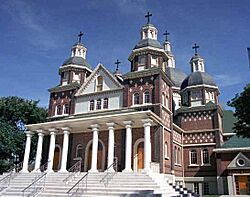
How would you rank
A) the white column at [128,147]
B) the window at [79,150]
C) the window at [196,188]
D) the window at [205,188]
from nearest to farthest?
the white column at [128,147] < the window at [79,150] < the window at [205,188] < the window at [196,188]

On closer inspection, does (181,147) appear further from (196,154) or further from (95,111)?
(95,111)

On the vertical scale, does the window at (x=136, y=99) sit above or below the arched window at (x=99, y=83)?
below

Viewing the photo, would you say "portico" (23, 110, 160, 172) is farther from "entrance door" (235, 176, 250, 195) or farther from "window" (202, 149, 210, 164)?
"entrance door" (235, 176, 250, 195)

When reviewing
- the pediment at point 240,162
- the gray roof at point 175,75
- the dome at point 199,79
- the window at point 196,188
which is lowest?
the window at point 196,188

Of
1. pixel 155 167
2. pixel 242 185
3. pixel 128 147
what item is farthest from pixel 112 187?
pixel 242 185

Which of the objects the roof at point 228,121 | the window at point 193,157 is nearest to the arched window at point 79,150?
the window at point 193,157

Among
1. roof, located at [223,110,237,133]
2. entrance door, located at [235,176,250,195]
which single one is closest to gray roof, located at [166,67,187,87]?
roof, located at [223,110,237,133]

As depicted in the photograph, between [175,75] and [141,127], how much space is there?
62.4 ft

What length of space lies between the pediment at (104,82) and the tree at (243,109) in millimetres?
11820

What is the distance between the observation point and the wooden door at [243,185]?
24.9 meters

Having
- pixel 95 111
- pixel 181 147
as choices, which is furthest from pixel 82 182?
pixel 181 147

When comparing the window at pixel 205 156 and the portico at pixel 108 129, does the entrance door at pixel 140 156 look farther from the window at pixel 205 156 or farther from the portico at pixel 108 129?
the window at pixel 205 156

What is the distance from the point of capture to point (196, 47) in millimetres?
34969

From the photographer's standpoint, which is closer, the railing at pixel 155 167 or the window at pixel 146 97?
the railing at pixel 155 167
